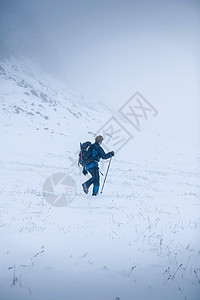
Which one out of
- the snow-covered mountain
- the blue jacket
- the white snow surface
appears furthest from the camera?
the snow-covered mountain

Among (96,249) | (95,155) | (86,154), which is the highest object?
(95,155)

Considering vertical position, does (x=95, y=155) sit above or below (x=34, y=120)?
above

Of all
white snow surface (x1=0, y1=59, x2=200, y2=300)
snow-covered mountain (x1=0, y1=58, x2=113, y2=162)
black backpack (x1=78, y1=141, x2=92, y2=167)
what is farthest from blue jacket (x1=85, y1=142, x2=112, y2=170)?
snow-covered mountain (x1=0, y1=58, x2=113, y2=162)

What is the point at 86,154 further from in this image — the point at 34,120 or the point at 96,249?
the point at 34,120

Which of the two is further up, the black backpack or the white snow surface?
the black backpack

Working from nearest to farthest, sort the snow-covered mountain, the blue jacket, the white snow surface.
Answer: the white snow surface → the blue jacket → the snow-covered mountain

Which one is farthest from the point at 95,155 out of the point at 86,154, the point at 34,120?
the point at 34,120

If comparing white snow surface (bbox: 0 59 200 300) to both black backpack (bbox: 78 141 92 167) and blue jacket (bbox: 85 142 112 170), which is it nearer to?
blue jacket (bbox: 85 142 112 170)

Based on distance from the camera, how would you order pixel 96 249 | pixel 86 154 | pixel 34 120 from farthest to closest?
1. pixel 34 120
2. pixel 86 154
3. pixel 96 249

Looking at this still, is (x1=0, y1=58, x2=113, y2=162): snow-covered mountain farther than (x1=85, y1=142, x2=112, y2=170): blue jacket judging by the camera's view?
Yes

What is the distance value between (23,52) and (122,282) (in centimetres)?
11797

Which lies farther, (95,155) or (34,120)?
(34,120)

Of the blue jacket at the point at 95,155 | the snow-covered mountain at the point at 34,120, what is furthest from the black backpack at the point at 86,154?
the snow-covered mountain at the point at 34,120

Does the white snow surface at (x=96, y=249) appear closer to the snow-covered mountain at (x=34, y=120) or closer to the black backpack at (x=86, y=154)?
the black backpack at (x=86, y=154)
